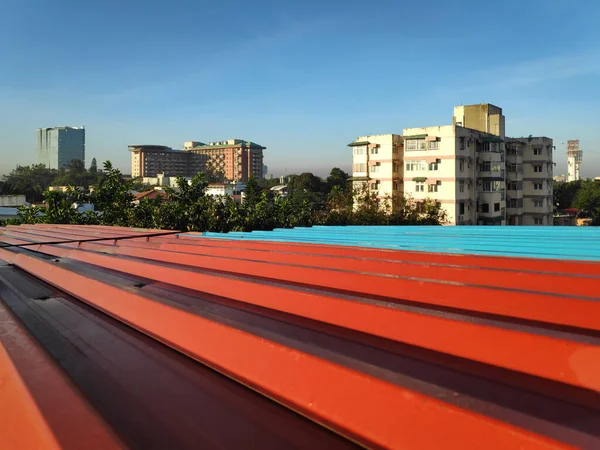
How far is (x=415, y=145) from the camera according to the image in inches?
1395

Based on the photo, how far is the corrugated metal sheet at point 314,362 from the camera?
803mm

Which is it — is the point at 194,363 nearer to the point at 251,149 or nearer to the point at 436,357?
the point at 436,357

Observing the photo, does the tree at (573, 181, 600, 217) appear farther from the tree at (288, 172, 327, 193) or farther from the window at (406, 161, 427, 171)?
the tree at (288, 172, 327, 193)

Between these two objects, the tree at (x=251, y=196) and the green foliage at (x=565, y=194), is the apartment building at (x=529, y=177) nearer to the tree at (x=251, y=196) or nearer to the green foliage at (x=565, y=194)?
the green foliage at (x=565, y=194)

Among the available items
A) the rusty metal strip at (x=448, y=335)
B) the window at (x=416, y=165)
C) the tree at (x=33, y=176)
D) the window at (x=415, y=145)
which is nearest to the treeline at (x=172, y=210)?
the rusty metal strip at (x=448, y=335)

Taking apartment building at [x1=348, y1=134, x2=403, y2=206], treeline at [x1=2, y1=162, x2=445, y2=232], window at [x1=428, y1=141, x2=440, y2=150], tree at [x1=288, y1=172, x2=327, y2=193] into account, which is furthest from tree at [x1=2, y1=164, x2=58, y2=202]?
treeline at [x1=2, y1=162, x2=445, y2=232]

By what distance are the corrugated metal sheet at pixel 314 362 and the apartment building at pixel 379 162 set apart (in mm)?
35160

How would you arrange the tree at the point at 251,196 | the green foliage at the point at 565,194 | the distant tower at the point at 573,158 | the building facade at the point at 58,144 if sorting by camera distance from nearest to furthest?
the tree at the point at 251,196, the green foliage at the point at 565,194, the distant tower at the point at 573,158, the building facade at the point at 58,144

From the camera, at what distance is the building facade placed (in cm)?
16838

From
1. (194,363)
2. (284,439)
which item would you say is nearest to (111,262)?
(194,363)

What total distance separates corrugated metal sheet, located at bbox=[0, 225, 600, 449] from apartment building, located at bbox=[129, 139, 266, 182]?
127595 mm

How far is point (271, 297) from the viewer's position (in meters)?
1.80

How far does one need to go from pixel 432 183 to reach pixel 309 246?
3301 centimetres

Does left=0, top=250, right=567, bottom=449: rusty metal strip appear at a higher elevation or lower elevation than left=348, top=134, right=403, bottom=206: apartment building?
lower
